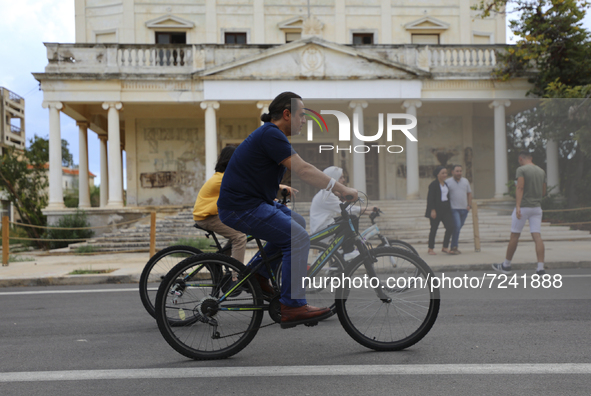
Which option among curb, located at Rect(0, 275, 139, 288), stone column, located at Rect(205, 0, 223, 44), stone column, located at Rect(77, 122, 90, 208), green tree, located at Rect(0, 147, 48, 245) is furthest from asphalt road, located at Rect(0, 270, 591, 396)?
stone column, located at Rect(205, 0, 223, 44)

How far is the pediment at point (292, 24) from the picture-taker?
2491 cm

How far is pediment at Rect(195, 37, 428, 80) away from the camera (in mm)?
19969

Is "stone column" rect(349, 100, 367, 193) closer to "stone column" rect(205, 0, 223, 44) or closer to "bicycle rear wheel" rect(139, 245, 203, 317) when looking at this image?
"bicycle rear wheel" rect(139, 245, 203, 317)

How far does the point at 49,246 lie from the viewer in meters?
17.5

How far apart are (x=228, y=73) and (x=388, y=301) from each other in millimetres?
17386

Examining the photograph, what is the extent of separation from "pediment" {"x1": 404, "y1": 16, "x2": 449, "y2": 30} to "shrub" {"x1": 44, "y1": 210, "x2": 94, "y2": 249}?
1724cm

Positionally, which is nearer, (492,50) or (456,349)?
(456,349)

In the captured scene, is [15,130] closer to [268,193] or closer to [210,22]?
[210,22]

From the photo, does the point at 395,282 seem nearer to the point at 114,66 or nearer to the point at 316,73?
the point at 316,73

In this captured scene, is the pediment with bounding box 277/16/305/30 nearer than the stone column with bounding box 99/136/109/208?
No

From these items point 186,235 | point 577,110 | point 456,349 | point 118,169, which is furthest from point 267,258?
point 118,169

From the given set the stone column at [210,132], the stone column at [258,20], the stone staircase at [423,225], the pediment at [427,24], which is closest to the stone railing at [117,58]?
the stone column at [210,132]

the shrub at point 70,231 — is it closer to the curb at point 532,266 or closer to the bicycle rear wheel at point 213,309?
the curb at point 532,266

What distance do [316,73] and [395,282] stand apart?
16.8 meters
